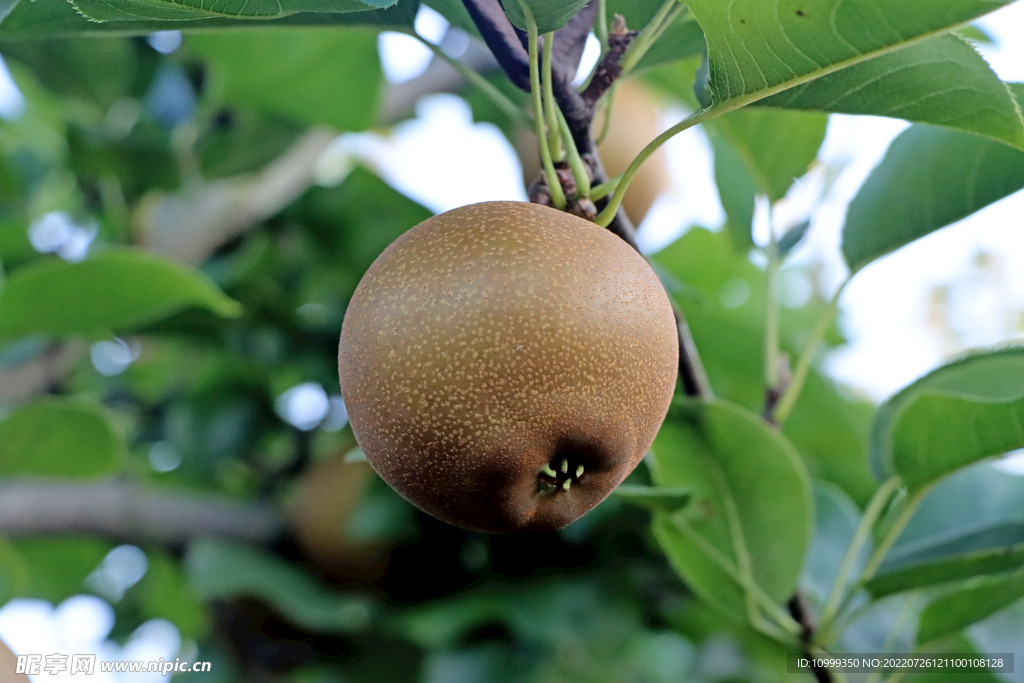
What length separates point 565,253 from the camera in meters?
0.53

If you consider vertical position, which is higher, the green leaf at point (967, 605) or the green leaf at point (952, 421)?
the green leaf at point (952, 421)

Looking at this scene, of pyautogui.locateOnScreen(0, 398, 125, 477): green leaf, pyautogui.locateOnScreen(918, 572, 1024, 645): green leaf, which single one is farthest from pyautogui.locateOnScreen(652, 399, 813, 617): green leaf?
pyautogui.locateOnScreen(0, 398, 125, 477): green leaf

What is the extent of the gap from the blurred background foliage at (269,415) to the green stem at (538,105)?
65 centimetres

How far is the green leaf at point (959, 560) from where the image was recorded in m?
0.88

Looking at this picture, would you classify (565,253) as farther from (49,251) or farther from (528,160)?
(49,251)

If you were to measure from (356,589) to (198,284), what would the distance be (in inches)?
32.1

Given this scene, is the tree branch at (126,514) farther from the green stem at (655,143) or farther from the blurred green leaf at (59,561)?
the green stem at (655,143)

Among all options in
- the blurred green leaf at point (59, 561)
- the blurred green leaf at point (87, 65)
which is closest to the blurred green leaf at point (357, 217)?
the blurred green leaf at point (87, 65)

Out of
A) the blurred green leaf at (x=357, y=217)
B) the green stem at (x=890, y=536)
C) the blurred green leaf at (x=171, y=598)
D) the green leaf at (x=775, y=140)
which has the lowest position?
the green stem at (x=890, y=536)

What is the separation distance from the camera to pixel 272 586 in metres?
1.56

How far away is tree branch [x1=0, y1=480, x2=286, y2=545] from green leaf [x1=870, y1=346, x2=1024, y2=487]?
129cm

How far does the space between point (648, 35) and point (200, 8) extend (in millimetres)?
362

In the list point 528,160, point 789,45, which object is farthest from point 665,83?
point 789,45

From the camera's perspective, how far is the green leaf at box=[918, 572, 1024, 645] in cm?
97
